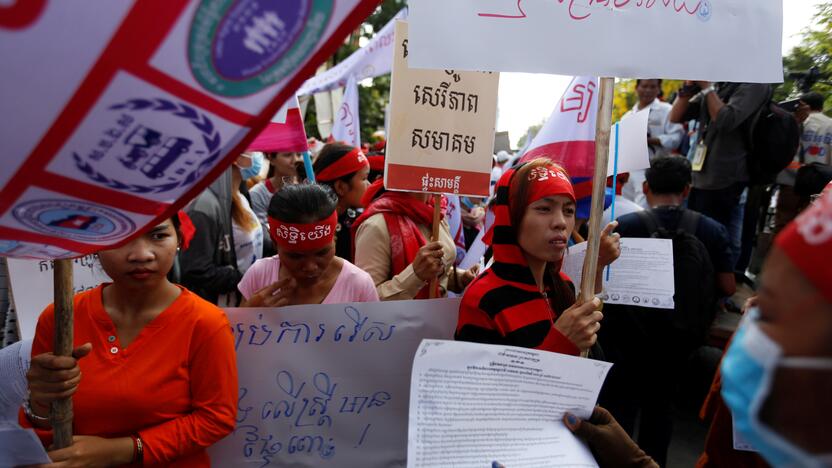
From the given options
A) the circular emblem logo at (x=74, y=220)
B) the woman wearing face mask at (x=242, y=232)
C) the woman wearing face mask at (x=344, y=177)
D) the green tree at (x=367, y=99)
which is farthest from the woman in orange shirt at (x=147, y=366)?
the green tree at (x=367, y=99)

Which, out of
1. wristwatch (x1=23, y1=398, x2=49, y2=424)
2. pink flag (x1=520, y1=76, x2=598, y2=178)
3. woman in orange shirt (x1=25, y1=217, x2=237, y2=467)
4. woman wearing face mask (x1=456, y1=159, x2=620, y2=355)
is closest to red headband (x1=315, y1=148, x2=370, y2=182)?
pink flag (x1=520, y1=76, x2=598, y2=178)

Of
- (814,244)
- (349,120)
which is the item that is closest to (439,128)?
(814,244)

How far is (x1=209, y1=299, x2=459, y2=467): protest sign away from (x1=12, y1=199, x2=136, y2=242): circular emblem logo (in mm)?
1377

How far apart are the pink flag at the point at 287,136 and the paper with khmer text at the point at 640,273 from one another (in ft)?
5.58

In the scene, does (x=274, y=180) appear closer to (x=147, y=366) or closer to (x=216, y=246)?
(x=216, y=246)

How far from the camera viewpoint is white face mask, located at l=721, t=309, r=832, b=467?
2.89 feet

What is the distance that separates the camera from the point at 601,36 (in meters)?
2.16

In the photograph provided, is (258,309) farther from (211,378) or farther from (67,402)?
(67,402)

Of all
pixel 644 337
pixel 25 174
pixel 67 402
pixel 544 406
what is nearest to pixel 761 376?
pixel 544 406

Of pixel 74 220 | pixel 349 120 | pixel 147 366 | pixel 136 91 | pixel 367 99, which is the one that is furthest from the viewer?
pixel 367 99

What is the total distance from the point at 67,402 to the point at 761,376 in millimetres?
1633

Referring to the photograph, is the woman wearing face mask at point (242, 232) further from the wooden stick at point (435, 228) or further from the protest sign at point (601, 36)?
the protest sign at point (601, 36)

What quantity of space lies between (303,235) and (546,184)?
1.10 meters

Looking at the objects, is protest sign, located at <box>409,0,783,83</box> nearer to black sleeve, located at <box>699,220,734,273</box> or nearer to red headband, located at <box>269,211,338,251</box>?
red headband, located at <box>269,211,338,251</box>
